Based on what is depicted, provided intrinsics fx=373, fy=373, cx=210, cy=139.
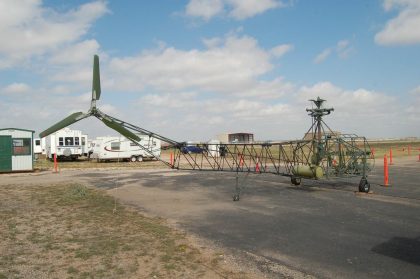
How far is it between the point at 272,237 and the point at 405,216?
204 inches

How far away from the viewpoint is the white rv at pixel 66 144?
137 feet

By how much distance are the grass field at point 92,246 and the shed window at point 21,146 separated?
53.5ft

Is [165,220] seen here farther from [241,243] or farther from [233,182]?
[233,182]

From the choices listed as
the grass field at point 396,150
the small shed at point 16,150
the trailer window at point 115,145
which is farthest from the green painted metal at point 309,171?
the grass field at point 396,150

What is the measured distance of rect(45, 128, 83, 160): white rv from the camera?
41656mm

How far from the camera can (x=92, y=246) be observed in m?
8.61

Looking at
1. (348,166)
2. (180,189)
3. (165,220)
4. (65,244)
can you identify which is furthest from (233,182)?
(65,244)

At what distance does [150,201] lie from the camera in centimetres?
1531

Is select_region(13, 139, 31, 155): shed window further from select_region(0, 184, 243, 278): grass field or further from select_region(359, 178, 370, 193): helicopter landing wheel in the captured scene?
select_region(359, 178, 370, 193): helicopter landing wheel

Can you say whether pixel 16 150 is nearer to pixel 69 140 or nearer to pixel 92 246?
pixel 69 140

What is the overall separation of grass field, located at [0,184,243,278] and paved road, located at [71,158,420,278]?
3.29 ft

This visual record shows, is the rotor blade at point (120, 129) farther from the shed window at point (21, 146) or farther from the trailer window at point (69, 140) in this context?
Result: the trailer window at point (69, 140)

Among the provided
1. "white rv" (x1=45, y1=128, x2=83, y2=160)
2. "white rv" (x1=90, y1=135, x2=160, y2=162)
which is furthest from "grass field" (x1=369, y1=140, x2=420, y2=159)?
"white rv" (x1=45, y1=128, x2=83, y2=160)

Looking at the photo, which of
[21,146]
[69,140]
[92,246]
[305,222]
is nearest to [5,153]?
[21,146]
